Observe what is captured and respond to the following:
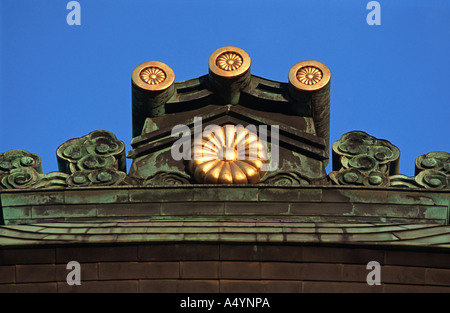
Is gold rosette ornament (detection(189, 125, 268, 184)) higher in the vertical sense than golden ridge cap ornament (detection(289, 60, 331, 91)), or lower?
lower

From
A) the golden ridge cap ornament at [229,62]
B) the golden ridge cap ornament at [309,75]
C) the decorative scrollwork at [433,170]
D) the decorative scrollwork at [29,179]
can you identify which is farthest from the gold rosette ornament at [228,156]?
the decorative scrollwork at [433,170]

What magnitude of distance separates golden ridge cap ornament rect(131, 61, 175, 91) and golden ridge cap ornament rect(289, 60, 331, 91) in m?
2.46

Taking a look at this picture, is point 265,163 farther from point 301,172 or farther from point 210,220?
point 210,220

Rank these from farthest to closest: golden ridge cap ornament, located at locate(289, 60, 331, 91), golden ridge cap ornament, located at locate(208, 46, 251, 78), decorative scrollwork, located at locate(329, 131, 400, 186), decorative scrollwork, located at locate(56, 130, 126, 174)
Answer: golden ridge cap ornament, located at locate(208, 46, 251, 78) → golden ridge cap ornament, located at locate(289, 60, 331, 91) → decorative scrollwork, located at locate(56, 130, 126, 174) → decorative scrollwork, located at locate(329, 131, 400, 186)

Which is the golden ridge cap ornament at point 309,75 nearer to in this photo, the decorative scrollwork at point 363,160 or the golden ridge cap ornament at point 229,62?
the golden ridge cap ornament at point 229,62

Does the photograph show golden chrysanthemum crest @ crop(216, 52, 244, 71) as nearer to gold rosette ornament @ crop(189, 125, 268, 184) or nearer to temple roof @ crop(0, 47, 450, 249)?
temple roof @ crop(0, 47, 450, 249)

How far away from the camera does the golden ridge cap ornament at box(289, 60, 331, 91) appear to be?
2662 centimetres

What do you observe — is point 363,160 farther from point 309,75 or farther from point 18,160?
point 18,160

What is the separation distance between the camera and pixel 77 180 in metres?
25.5

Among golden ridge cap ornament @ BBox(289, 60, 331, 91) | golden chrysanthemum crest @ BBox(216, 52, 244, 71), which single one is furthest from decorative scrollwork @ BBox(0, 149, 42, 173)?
golden ridge cap ornament @ BBox(289, 60, 331, 91)

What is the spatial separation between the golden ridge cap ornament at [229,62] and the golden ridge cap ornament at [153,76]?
2.88 feet

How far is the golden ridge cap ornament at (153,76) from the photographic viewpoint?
26.7m

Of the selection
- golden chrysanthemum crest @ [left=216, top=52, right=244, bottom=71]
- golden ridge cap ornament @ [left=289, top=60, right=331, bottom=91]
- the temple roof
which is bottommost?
the temple roof

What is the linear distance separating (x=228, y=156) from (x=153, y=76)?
2379mm
